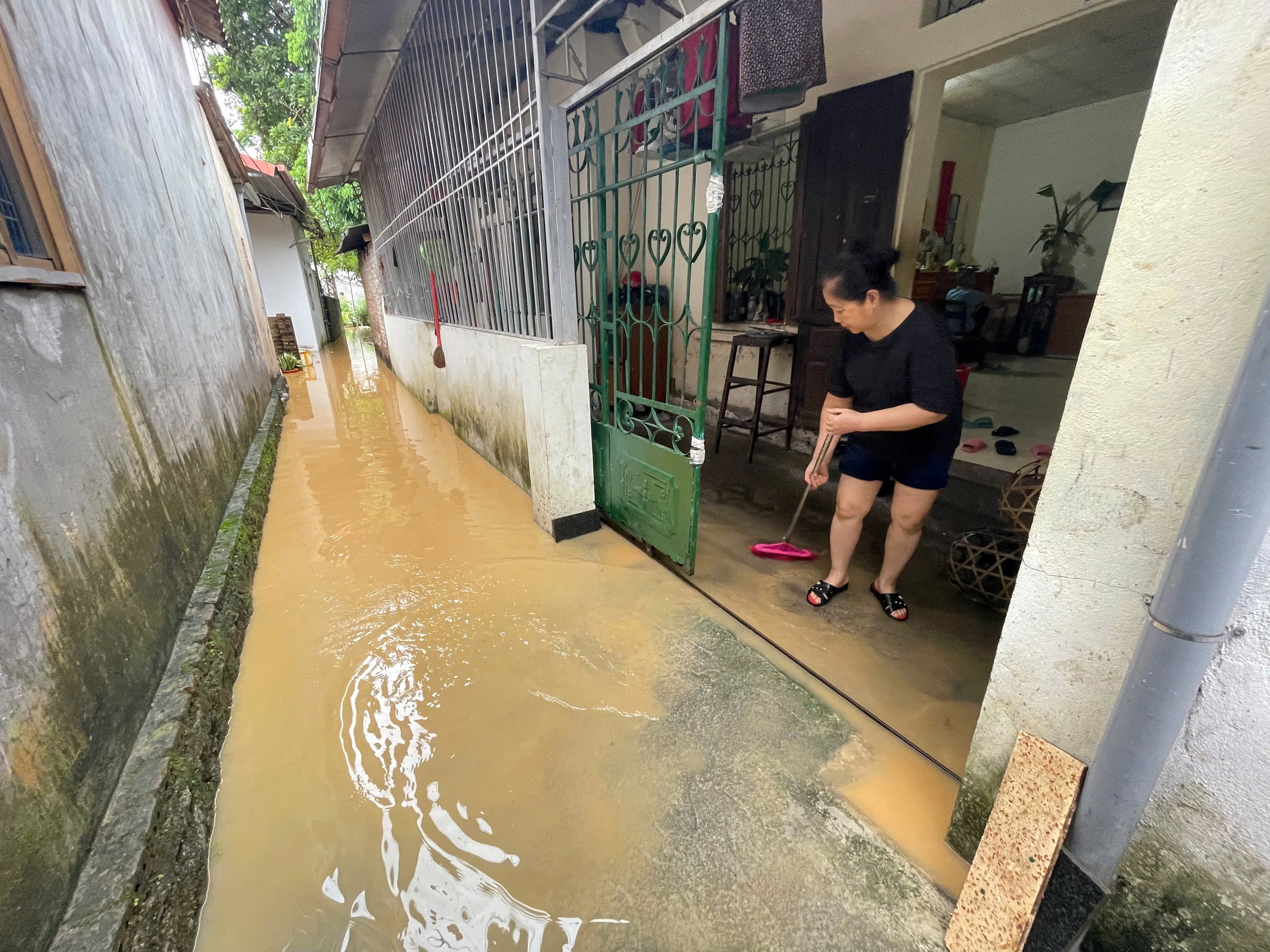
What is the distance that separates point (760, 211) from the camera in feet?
16.9

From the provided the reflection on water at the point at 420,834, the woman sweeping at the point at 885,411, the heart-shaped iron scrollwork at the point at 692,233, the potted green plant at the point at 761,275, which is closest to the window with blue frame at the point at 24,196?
the reflection on water at the point at 420,834

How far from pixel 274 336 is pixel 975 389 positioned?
12428mm

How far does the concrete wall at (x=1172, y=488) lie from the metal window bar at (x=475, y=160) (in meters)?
2.49

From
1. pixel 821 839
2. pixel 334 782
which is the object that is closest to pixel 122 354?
pixel 334 782

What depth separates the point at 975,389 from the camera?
468 centimetres

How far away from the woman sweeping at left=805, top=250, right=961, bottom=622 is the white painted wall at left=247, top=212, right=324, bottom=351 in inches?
Result: 541

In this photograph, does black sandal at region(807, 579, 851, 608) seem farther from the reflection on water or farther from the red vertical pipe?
the red vertical pipe

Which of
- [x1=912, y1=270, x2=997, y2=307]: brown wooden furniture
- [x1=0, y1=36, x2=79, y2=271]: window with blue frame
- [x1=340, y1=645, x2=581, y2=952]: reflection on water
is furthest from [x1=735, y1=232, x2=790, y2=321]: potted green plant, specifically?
[x1=0, y1=36, x2=79, y2=271]: window with blue frame

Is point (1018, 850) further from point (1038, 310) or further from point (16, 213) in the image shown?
point (1038, 310)

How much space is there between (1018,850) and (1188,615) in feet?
2.24

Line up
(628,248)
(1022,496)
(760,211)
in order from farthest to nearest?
(760,211) < (628,248) < (1022,496)

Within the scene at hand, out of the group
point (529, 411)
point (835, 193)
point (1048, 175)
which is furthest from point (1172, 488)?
point (1048, 175)

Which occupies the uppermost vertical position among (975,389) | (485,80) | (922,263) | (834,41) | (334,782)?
(834,41)

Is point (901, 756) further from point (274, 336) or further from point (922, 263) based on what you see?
point (274, 336)
